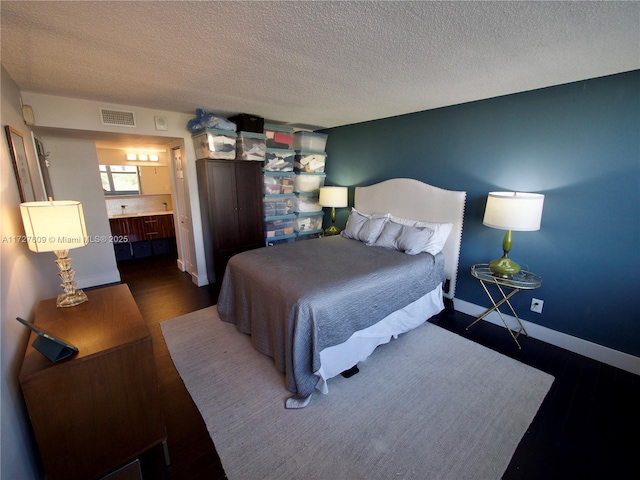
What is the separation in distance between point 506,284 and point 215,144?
3.52 m

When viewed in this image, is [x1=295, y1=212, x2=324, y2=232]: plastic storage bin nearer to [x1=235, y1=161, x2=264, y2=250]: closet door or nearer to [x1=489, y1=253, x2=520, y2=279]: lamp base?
[x1=235, y1=161, x2=264, y2=250]: closet door

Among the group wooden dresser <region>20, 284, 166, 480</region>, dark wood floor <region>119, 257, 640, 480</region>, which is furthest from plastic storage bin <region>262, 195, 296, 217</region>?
wooden dresser <region>20, 284, 166, 480</region>

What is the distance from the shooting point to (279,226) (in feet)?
14.0

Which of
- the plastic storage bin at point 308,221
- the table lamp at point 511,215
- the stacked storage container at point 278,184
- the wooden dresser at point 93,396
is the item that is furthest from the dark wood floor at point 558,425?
the plastic storage bin at point 308,221

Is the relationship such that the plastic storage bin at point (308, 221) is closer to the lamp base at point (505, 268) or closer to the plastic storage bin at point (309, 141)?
the plastic storage bin at point (309, 141)

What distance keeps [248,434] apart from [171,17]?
7.72 ft

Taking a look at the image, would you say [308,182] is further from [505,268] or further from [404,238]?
[505,268]

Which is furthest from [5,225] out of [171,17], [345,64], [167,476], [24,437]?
[345,64]

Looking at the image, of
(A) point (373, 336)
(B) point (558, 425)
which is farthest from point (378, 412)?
(B) point (558, 425)

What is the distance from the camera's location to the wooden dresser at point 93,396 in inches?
44.0

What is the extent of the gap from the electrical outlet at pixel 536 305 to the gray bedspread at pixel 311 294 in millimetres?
835

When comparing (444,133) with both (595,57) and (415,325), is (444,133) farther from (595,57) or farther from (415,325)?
(415,325)

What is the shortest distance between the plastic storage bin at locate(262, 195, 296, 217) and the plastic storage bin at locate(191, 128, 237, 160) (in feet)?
2.68

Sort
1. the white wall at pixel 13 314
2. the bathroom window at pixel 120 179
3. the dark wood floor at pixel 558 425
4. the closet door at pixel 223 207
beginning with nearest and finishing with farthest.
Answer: the white wall at pixel 13 314, the dark wood floor at pixel 558 425, the closet door at pixel 223 207, the bathroom window at pixel 120 179
